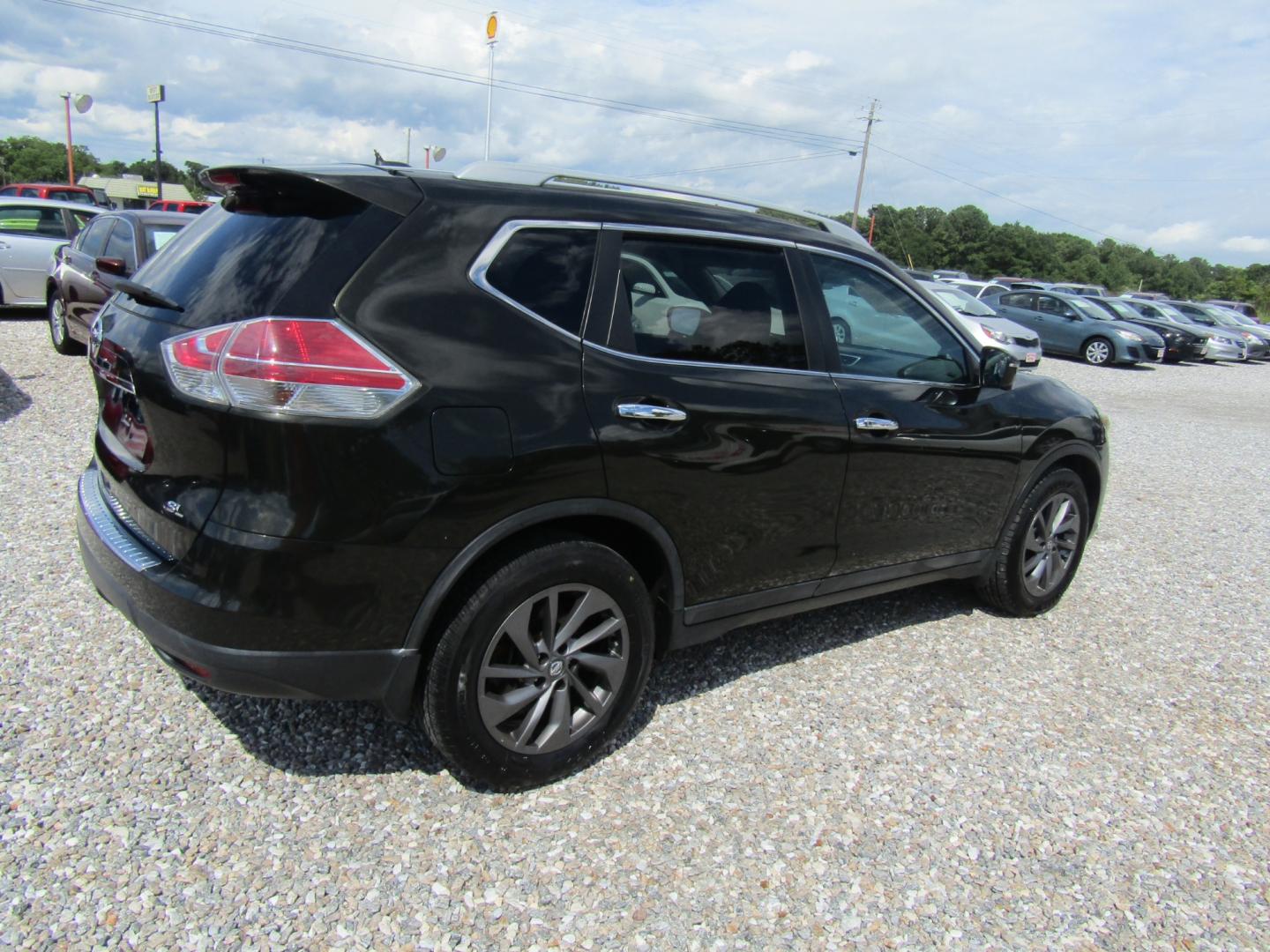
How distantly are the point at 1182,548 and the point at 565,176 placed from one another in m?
5.30

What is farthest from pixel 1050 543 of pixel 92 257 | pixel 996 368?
pixel 92 257

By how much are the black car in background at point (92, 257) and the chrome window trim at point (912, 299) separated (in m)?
6.43

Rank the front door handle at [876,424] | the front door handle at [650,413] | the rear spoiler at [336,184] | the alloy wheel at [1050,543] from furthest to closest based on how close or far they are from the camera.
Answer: the alloy wheel at [1050,543] < the front door handle at [876,424] < the front door handle at [650,413] < the rear spoiler at [336,184]

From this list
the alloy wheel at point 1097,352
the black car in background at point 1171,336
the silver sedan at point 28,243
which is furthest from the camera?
the black car in background at point 1171,336

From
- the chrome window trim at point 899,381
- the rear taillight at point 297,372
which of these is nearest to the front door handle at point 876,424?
the chrome window trim at point 899,381

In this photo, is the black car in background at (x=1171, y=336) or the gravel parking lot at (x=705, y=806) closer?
the gravel parking lot at (x=705, y=806)

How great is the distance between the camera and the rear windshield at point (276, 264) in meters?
2.35

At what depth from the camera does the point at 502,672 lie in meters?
2.68

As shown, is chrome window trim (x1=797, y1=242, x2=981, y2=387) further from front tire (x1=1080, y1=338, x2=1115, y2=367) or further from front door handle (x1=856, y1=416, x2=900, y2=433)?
front tire (x1=1080, y1=338, x2=1115, y2=367)

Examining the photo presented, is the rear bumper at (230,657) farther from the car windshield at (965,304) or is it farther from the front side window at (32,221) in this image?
the car windshield at (965,304)

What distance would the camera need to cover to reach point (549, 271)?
2697 millimetres

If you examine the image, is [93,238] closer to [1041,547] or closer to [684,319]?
[684,319]

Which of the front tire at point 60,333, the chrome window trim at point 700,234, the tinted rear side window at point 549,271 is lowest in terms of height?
the front tire at point 60,333

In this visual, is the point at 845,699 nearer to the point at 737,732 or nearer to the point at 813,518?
the point at 737,732
